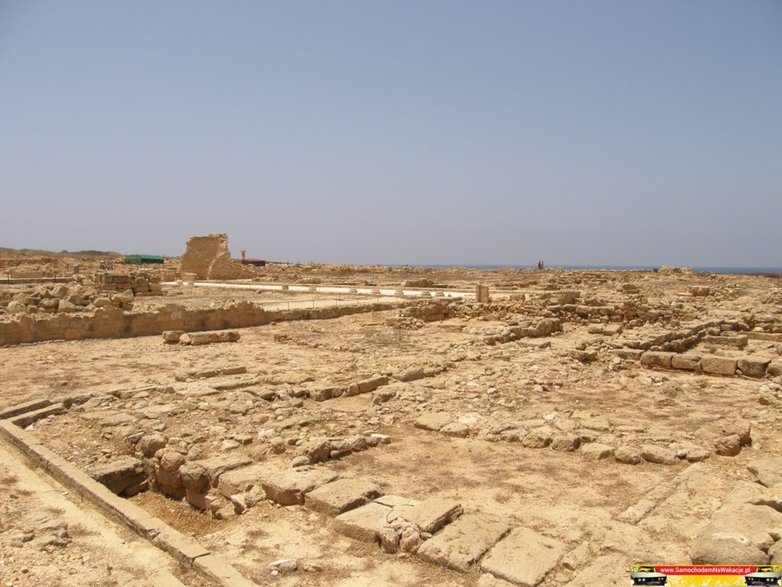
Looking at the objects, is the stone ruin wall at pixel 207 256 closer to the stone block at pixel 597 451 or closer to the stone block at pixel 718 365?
the stone block at pixel 718 365

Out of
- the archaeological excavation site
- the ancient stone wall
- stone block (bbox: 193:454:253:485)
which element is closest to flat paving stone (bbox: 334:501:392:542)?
the archaeological excavation site

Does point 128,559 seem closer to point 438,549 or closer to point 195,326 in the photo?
point 438,549

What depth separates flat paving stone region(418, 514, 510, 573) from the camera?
12.4ft

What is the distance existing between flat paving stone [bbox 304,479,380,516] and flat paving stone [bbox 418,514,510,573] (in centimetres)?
85

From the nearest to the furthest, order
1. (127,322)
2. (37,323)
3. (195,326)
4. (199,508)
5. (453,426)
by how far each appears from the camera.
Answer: (199,508) < (453,426) < (37,323) < (127,322) < (195,326)

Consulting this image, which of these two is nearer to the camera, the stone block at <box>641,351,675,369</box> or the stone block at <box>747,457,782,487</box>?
the stone block at <box>747,457,782,487</box>

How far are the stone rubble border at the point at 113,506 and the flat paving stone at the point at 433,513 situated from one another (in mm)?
1208

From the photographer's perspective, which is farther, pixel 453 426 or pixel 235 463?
pixel 453 426

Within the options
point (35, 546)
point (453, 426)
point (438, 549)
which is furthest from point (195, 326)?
point (438, 549)

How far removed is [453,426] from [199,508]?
2.95 metres

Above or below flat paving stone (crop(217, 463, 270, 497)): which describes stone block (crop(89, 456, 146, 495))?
below

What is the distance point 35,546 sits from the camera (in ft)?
13.7

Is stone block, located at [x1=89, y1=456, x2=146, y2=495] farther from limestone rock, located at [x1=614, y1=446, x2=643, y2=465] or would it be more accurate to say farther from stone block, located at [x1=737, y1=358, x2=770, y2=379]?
stone block, located at [x1=737, y1=358, x2=770, y2=379]

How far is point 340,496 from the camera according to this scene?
15.4ft
